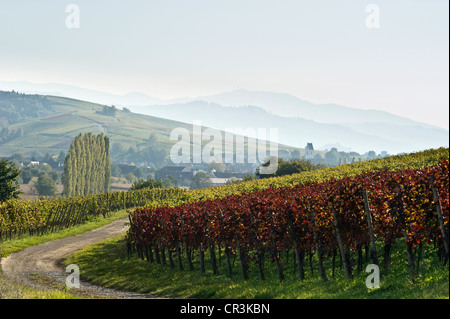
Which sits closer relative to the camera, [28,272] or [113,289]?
[113,289]

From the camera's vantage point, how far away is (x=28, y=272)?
3081cm

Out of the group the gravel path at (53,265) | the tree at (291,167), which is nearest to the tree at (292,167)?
the tree at (291,167)

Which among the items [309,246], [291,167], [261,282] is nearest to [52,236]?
[261,282]

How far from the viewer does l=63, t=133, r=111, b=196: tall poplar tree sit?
146 metres

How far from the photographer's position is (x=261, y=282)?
2073 cm

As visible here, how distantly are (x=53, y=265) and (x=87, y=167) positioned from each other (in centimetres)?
12322

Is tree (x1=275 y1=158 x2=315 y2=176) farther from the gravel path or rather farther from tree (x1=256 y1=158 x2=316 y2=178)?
the gravel path

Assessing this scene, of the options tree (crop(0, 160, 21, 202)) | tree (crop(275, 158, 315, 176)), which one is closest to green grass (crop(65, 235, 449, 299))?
tree (crop(0, 160, 21, 202))

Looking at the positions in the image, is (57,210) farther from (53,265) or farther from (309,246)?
(309,246)

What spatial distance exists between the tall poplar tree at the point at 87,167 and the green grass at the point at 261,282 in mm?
115092
